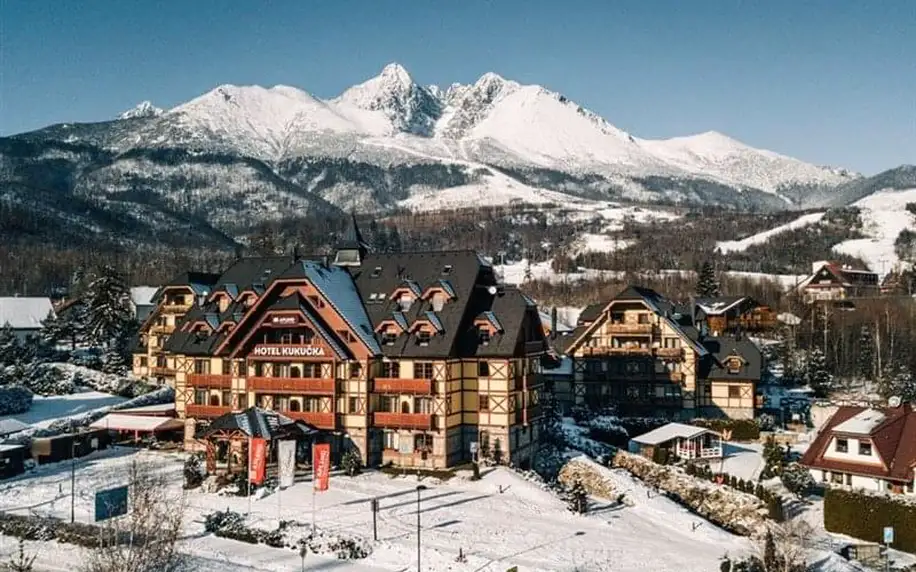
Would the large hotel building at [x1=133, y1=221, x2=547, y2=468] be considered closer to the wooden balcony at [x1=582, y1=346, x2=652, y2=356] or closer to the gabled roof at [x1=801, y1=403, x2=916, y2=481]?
the gabled roof at [x1=801, y1=403, x2=916, y2=481]

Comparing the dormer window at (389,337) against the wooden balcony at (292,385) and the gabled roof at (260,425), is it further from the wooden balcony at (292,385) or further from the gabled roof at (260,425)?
the gabled roof at (260,425)

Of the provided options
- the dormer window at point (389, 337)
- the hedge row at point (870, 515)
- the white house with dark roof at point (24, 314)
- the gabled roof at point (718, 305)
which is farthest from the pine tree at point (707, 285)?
the white house with dark roof at point (24, 314)

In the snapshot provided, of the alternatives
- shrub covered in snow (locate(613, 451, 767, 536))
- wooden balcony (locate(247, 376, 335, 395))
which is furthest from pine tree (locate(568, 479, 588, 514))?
wooden balcony (locate(247, 376, 335, 395))

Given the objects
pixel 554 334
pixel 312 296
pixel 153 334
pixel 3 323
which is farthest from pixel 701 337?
pixel 3 323

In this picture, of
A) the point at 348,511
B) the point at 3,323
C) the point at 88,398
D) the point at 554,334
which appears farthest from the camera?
the point at 3,323

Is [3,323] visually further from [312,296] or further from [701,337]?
[701,337]

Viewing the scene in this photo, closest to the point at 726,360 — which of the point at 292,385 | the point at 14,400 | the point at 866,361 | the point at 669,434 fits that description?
the point at 669,434
